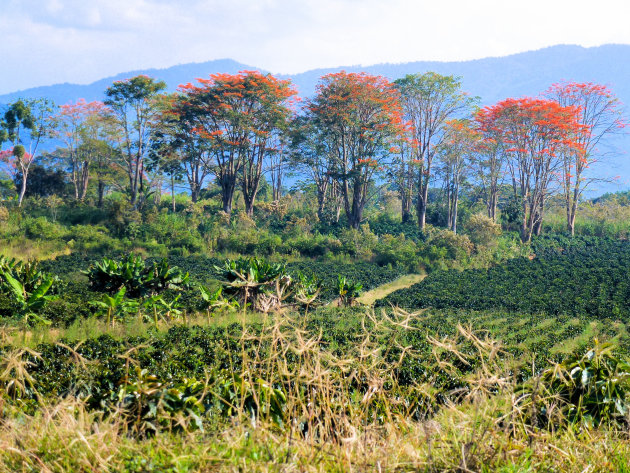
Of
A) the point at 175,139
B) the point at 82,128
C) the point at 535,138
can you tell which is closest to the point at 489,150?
the point at 535,138

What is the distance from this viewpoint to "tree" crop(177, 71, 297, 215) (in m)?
23.8

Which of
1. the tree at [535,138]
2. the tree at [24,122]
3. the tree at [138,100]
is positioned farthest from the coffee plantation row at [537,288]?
the tree at [24,122]

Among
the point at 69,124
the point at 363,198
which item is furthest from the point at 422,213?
the point at 69,124

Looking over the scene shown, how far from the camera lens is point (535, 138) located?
25.5 metres

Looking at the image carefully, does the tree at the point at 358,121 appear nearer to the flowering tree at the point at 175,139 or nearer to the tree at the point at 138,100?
the flowering tree at the point at 175,139

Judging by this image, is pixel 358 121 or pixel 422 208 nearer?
pixel 358 121

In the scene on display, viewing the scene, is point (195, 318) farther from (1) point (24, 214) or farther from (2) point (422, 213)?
(2) point (422, 213)

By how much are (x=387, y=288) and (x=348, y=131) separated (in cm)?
1148

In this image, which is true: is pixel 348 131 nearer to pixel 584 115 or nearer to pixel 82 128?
pixel 584 115

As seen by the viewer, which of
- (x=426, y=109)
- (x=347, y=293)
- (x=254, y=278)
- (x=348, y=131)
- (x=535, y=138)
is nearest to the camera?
(x=254, y=278)

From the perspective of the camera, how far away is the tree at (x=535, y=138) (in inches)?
961

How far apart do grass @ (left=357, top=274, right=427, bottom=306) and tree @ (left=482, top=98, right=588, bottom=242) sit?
412 inches

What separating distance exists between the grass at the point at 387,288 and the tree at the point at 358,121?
25.5ft

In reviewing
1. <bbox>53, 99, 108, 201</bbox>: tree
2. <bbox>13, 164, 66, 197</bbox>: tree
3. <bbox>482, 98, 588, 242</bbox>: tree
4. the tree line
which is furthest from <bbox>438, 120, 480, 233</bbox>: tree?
<bbox>13, 164, 66, 197</bbox>: tree
